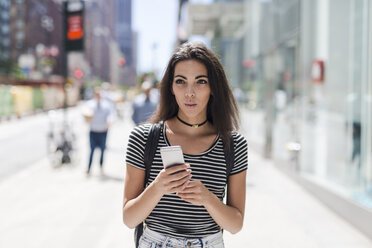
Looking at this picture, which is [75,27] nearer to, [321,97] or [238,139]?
[321,97]

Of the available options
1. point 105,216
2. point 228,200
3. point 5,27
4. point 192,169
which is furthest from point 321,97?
point 5,27

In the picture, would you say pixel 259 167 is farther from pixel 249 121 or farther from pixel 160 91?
A: pixel 160 91

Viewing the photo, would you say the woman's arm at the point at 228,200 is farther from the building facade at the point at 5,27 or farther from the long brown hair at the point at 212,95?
the building facade at the point at 5,27

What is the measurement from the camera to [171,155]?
1664mm

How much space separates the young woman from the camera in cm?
190

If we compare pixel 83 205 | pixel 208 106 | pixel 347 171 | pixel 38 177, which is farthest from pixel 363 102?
pixel 38 177

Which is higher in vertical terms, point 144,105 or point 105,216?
point 144,105

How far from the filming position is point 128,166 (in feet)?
6.40

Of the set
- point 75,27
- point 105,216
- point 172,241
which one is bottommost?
point 105,216

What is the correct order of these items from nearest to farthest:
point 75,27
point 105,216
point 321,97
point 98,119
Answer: point 105,216 < point 321,97 < point 98,119 < point 75,27

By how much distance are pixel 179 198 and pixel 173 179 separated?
0.24 m

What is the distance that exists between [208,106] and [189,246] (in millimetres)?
644

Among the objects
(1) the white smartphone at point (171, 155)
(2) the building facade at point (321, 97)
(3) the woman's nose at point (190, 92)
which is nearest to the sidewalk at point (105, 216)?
(2) the building facade at point (321, 97)

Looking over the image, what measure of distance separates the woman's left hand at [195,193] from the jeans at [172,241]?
0.22 meters
